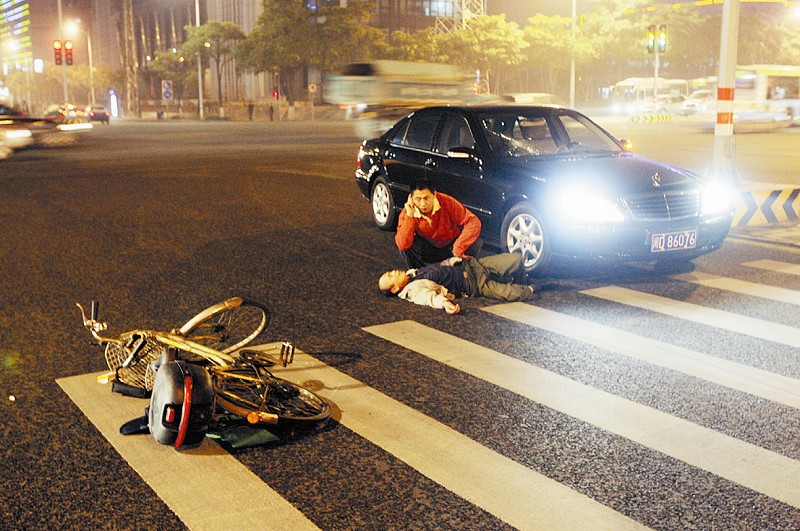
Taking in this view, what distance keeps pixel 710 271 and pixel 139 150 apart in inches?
974

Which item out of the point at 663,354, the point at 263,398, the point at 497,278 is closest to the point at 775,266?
the point at 497,278

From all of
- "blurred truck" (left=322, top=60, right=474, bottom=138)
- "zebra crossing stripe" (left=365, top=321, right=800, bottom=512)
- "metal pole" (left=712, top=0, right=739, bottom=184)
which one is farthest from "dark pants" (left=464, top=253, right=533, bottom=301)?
"blurred truck" (left=322, top=60, right=474, bottom=138)

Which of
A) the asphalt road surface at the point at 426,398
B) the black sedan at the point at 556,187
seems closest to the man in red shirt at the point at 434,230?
the asphalt road surface at the point at 426,398

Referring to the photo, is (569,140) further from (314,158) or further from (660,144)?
(660,144)

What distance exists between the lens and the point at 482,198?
30.1ft

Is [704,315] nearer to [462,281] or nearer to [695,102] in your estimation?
[462,281]

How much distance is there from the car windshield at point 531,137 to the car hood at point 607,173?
0.24 metres

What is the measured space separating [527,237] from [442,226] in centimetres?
98

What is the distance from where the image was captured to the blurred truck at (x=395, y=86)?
121 ft

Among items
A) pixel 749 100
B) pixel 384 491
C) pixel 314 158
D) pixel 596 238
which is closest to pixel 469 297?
pixel 596 238

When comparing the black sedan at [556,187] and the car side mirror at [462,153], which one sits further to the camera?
the car side mirror at [462,153]

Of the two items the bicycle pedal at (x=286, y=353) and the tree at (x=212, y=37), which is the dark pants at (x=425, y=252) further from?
the tree at (x=212, y=37)

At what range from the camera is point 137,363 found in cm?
532

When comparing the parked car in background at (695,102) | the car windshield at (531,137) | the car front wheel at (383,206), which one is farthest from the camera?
the parked car in background at (695,102)
